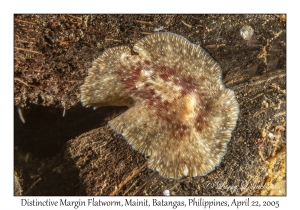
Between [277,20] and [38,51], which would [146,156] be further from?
[277,20]

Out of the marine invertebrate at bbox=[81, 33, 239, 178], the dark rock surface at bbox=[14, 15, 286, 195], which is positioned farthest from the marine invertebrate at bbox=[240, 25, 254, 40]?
the marine invertebrate at bbox=[81, 33, 239, 178]

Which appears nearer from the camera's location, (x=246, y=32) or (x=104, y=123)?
(x=246, y=32)

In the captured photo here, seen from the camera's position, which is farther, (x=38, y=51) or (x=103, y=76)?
(x=103, y=76)

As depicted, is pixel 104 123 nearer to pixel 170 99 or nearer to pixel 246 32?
pixel 170 99

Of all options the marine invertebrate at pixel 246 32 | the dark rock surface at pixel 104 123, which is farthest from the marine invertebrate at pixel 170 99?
the marine invertebrate at pixel 246 32

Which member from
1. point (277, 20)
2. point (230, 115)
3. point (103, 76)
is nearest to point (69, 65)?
point (103, 76)

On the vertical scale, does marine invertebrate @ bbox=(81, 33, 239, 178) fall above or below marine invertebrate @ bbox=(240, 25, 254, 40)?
below

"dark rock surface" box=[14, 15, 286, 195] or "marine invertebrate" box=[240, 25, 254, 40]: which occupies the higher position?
"marine invertebrate" box=[240, 25, 254, 40]

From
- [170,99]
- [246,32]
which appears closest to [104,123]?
[170,99]

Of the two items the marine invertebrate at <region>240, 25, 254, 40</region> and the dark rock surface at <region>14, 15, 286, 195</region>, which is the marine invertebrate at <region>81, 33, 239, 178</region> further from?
the marine invertebrate at <region>240, 25, 254, 40</region>
